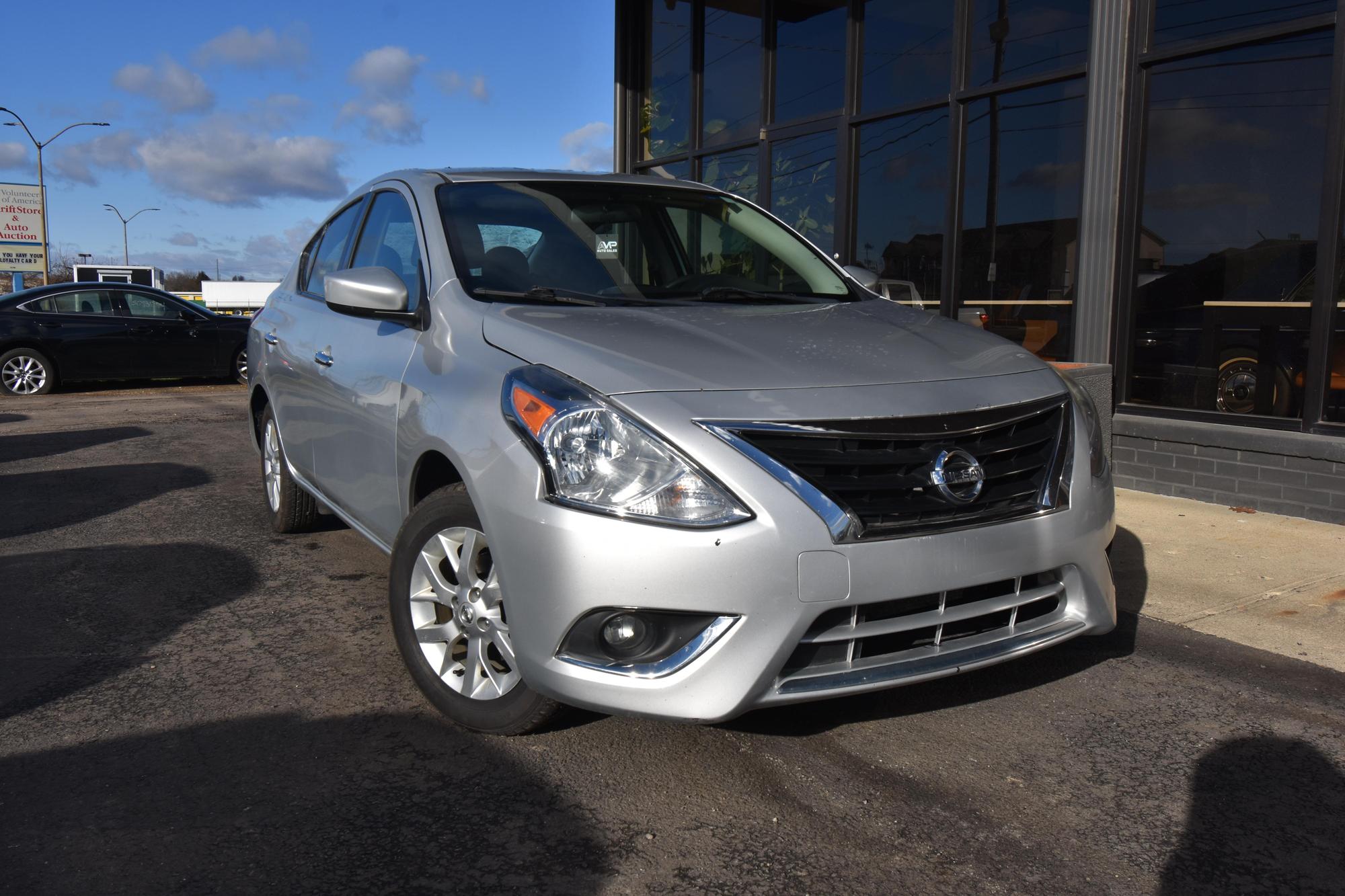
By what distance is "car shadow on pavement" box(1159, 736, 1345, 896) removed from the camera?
2.32 m

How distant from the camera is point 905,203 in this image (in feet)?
29.7

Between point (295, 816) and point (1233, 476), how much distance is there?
5.64 meters

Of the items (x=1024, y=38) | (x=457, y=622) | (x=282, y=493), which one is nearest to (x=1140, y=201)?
(x=1024, y=38)

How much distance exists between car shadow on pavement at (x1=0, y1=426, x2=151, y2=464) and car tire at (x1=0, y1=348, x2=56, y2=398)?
4.52m

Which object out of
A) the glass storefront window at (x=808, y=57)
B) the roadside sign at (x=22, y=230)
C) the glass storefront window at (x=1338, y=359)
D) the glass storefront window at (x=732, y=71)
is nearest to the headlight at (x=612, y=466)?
the glass storefront window at (x=1338, y=359)

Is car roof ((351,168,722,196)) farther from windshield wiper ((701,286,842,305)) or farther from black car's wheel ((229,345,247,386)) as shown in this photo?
black car's wheel ((229,345,247,386))

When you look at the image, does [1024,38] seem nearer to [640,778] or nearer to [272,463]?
[272,463]

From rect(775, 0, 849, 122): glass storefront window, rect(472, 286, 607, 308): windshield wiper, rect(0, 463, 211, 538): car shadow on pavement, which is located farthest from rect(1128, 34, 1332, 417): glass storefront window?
rect(0, 463, 211, 538): car shadow on pavement

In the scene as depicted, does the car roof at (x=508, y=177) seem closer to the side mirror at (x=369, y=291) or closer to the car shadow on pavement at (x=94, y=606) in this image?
the side mirror at (x=369, y=291)

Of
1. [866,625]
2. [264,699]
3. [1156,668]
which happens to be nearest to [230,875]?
[264,699]

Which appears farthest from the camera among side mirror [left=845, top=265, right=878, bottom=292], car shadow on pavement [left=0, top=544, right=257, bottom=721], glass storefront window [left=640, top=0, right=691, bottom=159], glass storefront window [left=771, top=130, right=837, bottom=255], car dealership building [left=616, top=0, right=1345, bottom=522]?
glass storefront window [left=640, top=0, right=691, bottom=159]

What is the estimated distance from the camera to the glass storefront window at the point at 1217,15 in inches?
242

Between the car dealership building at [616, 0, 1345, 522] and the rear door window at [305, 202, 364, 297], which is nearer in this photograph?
the rear door window at [305, 202, 364, 297]

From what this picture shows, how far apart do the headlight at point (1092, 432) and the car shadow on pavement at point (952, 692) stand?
0.35 metres
